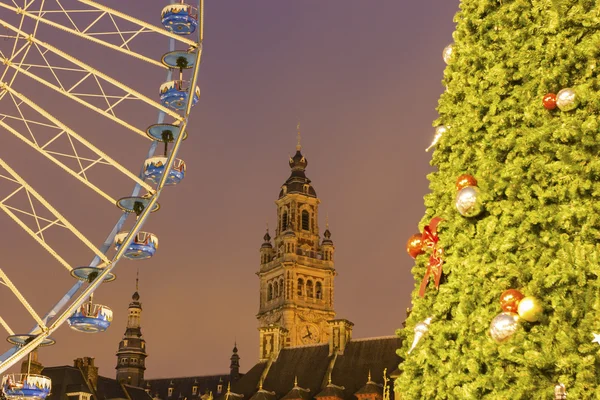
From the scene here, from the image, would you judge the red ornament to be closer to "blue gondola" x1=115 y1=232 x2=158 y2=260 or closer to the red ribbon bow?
the red ribbon bow

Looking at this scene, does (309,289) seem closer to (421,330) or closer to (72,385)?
(72,385)

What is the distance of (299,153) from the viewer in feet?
350

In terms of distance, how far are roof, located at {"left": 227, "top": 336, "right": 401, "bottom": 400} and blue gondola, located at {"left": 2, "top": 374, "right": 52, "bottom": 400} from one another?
4185cm

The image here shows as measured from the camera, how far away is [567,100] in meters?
9.54

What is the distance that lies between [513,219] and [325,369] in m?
53.7

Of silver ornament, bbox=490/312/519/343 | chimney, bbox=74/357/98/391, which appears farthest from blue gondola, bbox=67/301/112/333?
chimney, bbox=74/357/98/391

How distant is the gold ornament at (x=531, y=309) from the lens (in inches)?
352

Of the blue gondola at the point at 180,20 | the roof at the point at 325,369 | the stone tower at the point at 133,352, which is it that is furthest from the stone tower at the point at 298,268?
the blue gondola at the point at 180,20

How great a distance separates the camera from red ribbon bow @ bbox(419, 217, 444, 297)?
10398 mm

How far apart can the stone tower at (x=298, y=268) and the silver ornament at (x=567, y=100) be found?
87.1m

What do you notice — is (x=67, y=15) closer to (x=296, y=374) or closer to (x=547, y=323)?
(x=547, y=323)

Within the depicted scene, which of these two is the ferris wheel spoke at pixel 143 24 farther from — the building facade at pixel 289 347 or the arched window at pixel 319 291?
the arched window at pixel 319 291

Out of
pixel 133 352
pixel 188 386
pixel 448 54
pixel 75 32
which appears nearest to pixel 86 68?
pixel 75 32

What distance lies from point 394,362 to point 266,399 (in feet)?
29.8
